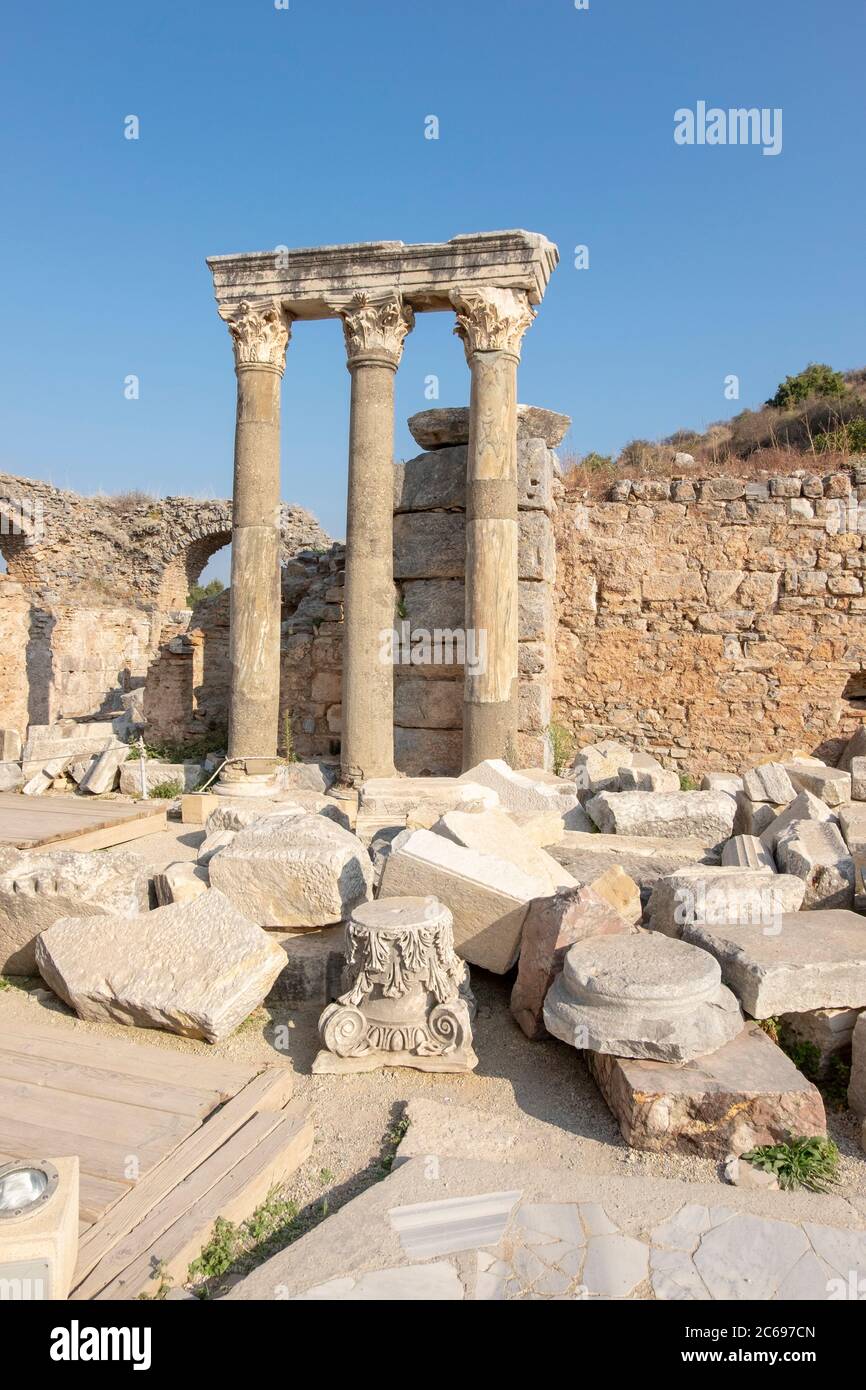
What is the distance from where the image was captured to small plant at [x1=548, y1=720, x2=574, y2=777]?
403 inches

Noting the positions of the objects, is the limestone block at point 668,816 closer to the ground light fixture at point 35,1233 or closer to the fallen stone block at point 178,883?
the fallen stone block at point 178,883

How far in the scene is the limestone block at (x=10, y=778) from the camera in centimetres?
1015

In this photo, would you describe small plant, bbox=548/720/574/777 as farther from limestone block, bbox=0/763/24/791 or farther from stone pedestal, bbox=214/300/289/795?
limestone block, bbox=0/763/24/791

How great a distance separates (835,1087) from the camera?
4387 mm

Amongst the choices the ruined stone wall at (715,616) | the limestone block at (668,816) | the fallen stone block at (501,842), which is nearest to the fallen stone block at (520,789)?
the limestone block at (668,816)

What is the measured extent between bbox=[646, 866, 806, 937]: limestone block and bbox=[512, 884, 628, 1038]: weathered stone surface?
0.48 meters

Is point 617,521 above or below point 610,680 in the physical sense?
above

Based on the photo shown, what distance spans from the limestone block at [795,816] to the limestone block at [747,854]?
108 mm

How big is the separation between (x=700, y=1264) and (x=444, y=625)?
7.74 m

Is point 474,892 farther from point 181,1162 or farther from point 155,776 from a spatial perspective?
point 155,776

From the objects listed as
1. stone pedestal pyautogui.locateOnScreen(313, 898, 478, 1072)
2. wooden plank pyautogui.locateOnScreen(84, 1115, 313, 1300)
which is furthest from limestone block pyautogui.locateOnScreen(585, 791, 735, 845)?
wooden plank pyautogui.locateOnScreen(84, 1115, 313, 1300)
